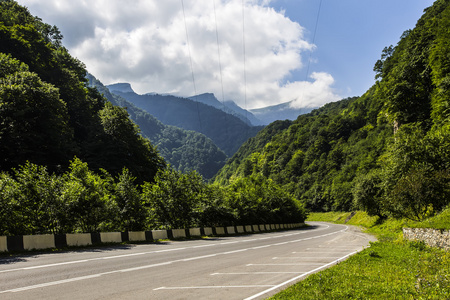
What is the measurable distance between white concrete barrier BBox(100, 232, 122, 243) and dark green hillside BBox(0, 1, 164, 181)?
13544 millimetres

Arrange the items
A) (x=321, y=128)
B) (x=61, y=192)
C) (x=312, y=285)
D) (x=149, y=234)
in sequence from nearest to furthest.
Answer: (x=312, y=285), (x=61, y=192), (x=149, y=234), (x=321, y=128)

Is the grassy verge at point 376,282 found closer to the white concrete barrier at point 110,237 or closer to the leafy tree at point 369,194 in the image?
the white concrete barrier at point 110,237

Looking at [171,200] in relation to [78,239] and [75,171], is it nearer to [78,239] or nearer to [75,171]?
[75,171]

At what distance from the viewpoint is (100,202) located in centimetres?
2039

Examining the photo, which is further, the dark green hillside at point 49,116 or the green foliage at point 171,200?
the dark green hillside at point 49,116

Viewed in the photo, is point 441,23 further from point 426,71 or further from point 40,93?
point 40,93

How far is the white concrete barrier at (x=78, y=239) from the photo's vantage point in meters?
16.3

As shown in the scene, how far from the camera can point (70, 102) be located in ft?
190

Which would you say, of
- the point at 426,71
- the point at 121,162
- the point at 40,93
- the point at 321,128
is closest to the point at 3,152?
the point at 40,93

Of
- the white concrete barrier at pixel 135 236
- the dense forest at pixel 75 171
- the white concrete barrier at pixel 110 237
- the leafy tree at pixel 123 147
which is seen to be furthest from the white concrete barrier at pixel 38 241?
the leafy tree at pixel 123 147

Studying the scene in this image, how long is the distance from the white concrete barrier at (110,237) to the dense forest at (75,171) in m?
2.00

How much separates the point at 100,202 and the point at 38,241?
5843 mm

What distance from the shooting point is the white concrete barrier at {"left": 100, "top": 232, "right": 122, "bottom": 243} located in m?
18.7

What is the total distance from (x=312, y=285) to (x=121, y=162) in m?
50.0
